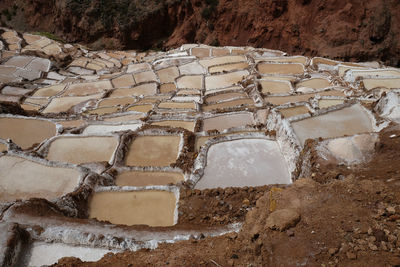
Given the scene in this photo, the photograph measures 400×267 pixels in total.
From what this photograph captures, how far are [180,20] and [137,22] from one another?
358 centimetres

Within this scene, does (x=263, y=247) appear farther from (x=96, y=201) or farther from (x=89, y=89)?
(x=89, y=89)

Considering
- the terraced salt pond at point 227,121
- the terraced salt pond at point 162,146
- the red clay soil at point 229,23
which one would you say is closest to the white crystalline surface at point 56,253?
the terraced salt pond at point 162,146

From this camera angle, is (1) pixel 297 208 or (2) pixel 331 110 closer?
(1) pixel 297 208

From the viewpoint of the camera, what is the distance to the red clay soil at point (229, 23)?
1992 cm

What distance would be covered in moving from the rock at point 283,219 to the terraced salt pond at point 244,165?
260 centimetres

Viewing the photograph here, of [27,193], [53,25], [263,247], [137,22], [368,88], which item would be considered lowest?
[53,25]

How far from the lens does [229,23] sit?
2417 centimetres

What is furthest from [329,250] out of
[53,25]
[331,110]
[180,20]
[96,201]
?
[53,25]

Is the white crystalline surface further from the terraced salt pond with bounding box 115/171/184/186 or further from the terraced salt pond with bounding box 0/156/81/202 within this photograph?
the terraced salt pond with bounding box 115/171/184/186

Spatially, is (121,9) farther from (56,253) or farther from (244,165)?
(56,253)

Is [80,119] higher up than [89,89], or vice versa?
[80,119]

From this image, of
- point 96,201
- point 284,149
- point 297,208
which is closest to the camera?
point 297,208

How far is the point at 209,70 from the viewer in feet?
51.9

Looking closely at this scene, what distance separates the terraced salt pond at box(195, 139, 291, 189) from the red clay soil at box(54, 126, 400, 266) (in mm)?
2230
